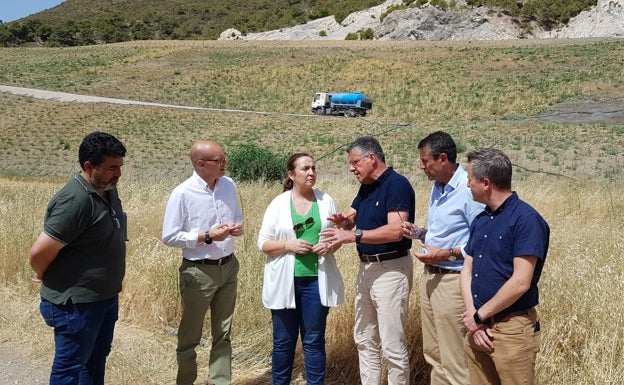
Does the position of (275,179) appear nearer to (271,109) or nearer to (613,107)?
(613,107)

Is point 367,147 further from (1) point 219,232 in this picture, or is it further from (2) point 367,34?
(2) point 367,34

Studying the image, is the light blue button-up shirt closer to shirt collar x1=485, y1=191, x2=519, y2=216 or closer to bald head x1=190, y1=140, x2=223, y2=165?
shirt collar x1=485, y1=191, x2=519, y2=216

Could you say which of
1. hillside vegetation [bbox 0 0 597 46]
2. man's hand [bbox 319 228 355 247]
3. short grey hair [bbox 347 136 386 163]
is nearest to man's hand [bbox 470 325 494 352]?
man's hand [bbox 319 228 355 247]

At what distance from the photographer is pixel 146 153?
28328 mm

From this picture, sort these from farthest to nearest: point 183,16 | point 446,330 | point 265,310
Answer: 1. point 183,16
2. point 265,310
3. point 446,330

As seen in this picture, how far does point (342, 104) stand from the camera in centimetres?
4116

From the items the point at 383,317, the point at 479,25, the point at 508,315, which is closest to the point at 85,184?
the point at 383,317

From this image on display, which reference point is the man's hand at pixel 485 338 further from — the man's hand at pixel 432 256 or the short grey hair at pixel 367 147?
the short grey hair at pixel 367 147

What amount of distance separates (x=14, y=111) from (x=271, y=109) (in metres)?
17.4

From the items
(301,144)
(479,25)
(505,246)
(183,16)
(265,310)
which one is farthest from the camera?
(183,16)

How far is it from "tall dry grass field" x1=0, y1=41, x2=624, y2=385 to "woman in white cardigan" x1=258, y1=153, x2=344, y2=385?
2.31ft

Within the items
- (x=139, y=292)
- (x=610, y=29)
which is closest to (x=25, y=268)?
(x=139, y=292)

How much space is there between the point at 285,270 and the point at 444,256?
3.66 feet

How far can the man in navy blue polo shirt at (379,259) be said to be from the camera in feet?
13.8
